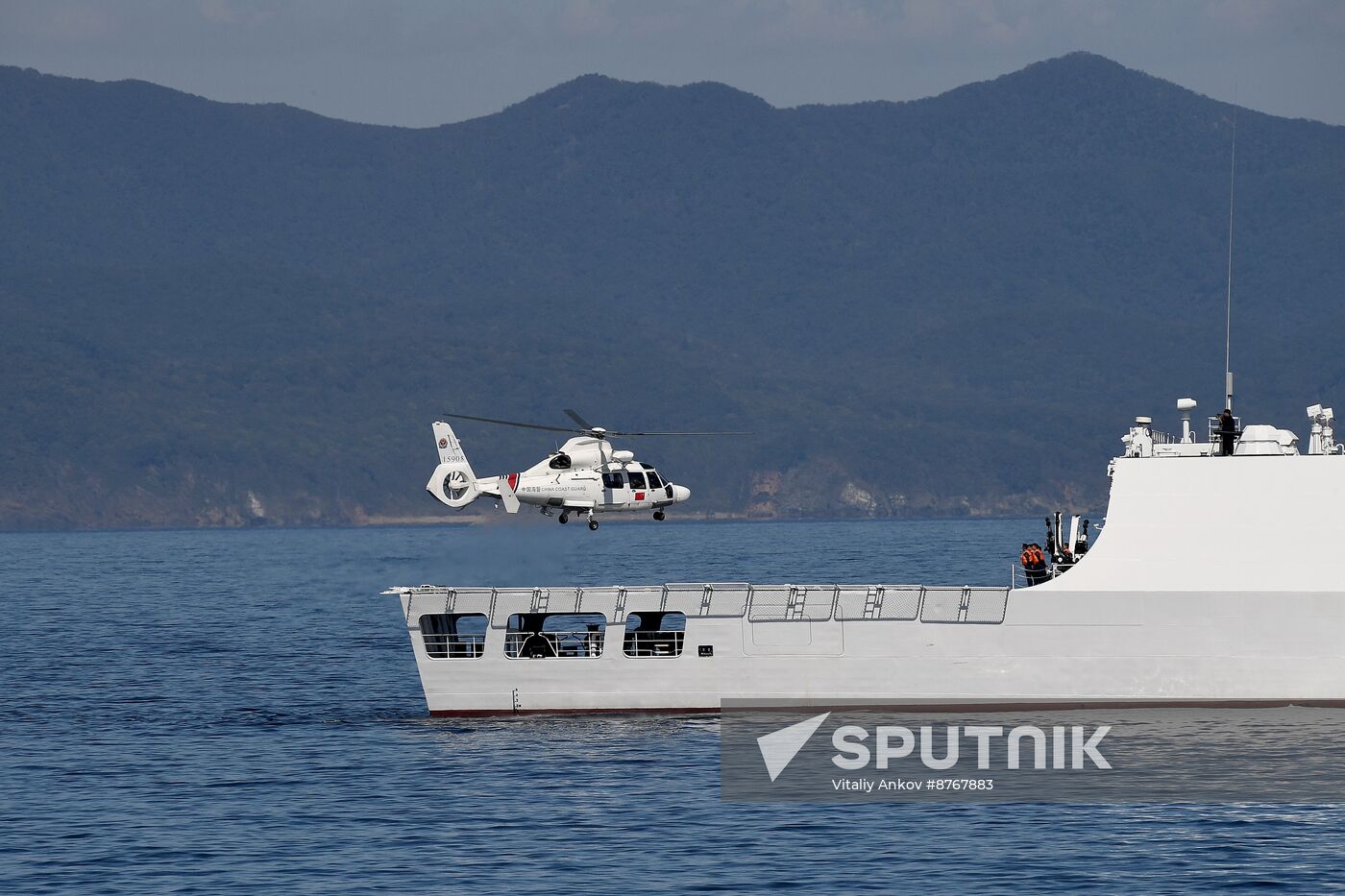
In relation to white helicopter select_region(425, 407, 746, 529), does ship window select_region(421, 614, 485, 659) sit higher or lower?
lower

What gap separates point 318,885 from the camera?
29.4 meters

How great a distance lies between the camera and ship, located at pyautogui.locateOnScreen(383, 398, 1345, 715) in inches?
1529

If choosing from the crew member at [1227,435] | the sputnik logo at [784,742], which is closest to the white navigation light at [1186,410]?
the crew member at [1227,435]

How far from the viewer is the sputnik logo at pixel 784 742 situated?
37062 mm

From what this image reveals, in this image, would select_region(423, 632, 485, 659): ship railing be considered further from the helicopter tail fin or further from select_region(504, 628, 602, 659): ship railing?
the helicopter tail fin

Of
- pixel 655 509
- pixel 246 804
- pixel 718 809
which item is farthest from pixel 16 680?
pixel 718 809

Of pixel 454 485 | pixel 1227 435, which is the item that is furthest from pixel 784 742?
pixel 454 485

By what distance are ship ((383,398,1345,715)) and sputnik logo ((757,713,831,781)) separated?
33.7 inches

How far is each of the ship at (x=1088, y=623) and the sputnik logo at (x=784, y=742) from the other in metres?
0.86

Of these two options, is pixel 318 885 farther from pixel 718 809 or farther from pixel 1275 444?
pixel 1275 444

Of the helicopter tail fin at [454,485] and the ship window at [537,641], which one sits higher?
the helicopter tail fin at [454,485]

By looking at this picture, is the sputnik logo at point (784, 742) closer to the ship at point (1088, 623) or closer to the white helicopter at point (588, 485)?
the ship at point (1088, 623)

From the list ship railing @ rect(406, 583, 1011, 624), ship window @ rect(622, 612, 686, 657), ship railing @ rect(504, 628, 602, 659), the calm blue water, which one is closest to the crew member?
ship railing @ rect(406, 583, 1011, 624)

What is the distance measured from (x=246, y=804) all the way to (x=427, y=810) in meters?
3.64
